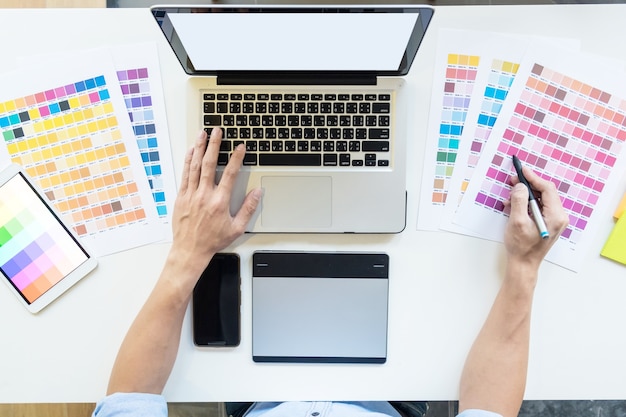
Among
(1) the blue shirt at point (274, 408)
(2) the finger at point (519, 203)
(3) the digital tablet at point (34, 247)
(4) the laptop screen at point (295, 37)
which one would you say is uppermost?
(4) the laptop screen at point (295, 37)

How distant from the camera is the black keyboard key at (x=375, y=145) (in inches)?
31.8

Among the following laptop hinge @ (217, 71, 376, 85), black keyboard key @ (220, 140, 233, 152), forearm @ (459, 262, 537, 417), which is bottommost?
forearm @ (459, 262, 537, 417)

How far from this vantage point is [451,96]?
0.82 meters

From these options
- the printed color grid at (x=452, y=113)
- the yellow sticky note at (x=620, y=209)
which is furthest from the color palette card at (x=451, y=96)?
the yellow sticky note at (x=620, y=209)

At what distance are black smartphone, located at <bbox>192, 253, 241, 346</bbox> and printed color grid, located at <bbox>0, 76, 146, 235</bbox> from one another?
0.51ft

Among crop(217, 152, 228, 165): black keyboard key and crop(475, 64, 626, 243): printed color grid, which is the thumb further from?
crop(217, 152, 228, 165): black keyboard key

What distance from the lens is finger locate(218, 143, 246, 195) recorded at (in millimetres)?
795

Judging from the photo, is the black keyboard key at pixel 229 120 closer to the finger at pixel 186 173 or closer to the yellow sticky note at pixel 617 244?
the finger at pixel 186 173

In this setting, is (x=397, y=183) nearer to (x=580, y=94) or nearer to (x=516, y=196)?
(x=516, y=196)

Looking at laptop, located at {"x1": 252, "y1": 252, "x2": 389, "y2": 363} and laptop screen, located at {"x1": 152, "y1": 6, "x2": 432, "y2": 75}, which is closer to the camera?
laptop screen, located at {"x1": 152, "y1": 6, "x2": 432, "y2": 75}

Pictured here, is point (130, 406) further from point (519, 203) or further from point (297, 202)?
point (519, 203)

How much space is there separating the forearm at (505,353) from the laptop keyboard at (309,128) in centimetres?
29

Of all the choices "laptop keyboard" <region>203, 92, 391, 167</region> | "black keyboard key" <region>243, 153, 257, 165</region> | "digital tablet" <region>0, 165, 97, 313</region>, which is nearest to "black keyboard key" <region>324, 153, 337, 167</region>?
"laptop keyboard" <region>203, 92, 391, 167</region>

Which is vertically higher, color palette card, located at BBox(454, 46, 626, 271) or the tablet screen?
color palette card, located at BBox(454, 46, 626, 271)
